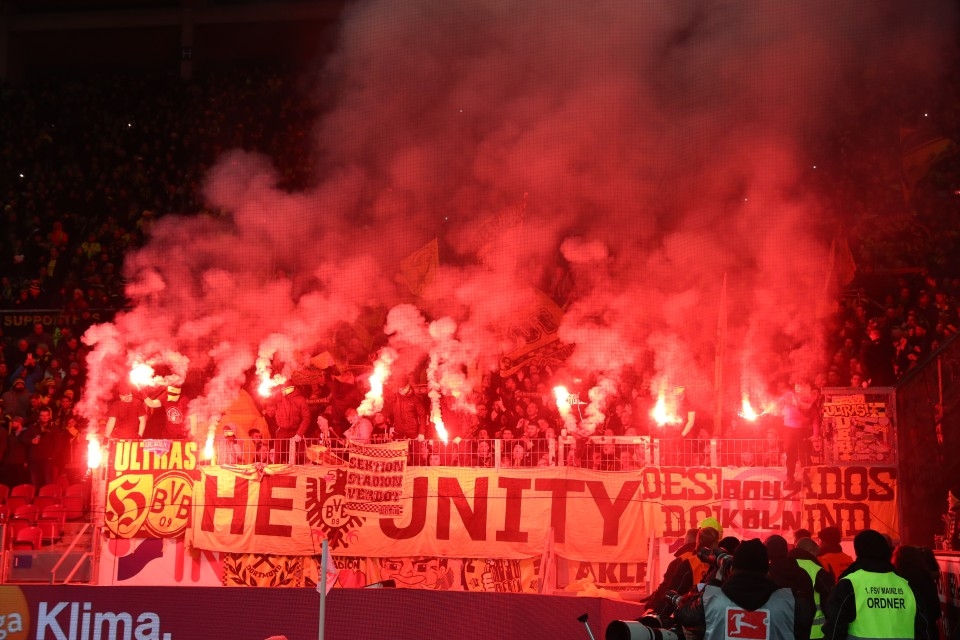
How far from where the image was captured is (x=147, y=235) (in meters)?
15.6

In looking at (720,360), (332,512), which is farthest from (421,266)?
(332,512)

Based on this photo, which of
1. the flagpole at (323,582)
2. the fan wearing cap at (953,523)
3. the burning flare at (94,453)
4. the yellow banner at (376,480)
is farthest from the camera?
the burning flare at (94,453)

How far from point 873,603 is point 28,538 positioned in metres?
9.02

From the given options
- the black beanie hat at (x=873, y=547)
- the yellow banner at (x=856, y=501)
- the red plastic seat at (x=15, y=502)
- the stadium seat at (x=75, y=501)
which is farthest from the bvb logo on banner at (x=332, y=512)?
the black beanie hat at (x=873, y=547)

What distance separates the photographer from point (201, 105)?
17.8 meters

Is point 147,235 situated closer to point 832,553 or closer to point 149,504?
point 149,504

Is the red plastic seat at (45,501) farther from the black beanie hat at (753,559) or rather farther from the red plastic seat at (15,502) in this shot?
the black beanie hat at (753,559)

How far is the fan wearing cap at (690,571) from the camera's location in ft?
19.3

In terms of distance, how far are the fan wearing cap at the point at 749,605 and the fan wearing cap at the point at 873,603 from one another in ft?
0.98

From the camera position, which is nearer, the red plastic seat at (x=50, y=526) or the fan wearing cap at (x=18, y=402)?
the red plastic seat at (x=50, y=526)

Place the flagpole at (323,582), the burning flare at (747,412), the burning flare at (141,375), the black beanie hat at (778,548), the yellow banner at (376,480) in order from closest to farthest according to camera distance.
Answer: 1. the black beanie hat at (778,548)
2. the flagpole at (323,582)
3. the yellow banner at (376,480)
4. the burning flare at (747,412)
5. the burning flare at (141,375)

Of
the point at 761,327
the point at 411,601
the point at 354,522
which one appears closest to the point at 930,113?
the point at 761,327

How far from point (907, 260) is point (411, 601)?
26.7ft

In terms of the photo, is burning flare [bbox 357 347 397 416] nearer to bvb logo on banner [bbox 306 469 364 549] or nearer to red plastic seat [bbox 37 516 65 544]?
bvb logo on banner [bbox 306 469 364 549]
